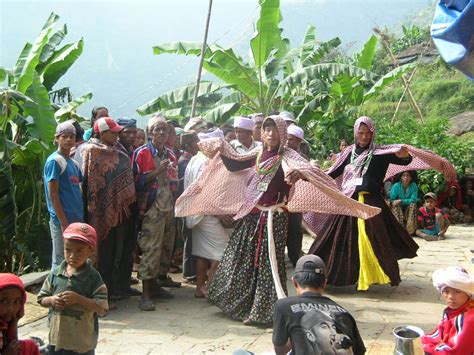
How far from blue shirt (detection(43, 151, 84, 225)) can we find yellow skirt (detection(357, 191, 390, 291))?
313cm

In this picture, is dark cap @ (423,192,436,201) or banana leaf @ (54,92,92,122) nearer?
banana leaf @ (54,92,92,122)

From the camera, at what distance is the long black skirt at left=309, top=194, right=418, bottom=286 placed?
689cm

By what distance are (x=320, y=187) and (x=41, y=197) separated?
164 inches

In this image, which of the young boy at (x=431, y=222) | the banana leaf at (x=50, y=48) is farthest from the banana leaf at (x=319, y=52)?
the banana leaf at (x=50, y=48)

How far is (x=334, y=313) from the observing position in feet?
10.6

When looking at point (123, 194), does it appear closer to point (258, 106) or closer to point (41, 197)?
point (41, 197)

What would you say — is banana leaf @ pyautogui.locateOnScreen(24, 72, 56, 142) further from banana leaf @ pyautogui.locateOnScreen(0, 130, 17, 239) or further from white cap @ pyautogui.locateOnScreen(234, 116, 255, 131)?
white cap @ pyautogui.locateOnScreen(234, 116, 255, 131)

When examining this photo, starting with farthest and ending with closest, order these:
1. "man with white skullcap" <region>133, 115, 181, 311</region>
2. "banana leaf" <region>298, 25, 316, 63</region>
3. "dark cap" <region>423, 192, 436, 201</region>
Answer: "banana leaf" <region>298, 25, 316, 63</region> < "dark cap" <region>423, 192, 436, 201</region> < "man with white skullcap" <region>133, 115, 181, 311</region>

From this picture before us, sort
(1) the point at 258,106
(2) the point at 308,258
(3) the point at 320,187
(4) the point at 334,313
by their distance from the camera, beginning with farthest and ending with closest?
(1) the point at 258,106 < (3) the point at 320,187 < (2) the point at 308,258 < (4) the point at 334,313

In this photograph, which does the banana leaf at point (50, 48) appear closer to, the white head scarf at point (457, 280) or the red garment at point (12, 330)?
the red garment at point (12, 330)

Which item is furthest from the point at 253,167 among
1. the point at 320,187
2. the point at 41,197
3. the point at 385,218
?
the point at 41,197

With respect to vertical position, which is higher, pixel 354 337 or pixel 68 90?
pixel 68 90

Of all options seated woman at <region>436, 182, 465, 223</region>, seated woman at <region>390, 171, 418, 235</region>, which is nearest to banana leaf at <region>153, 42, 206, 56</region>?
seated woman at <region>390, 171, 418, 235</region>

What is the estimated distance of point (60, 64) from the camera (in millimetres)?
9039
